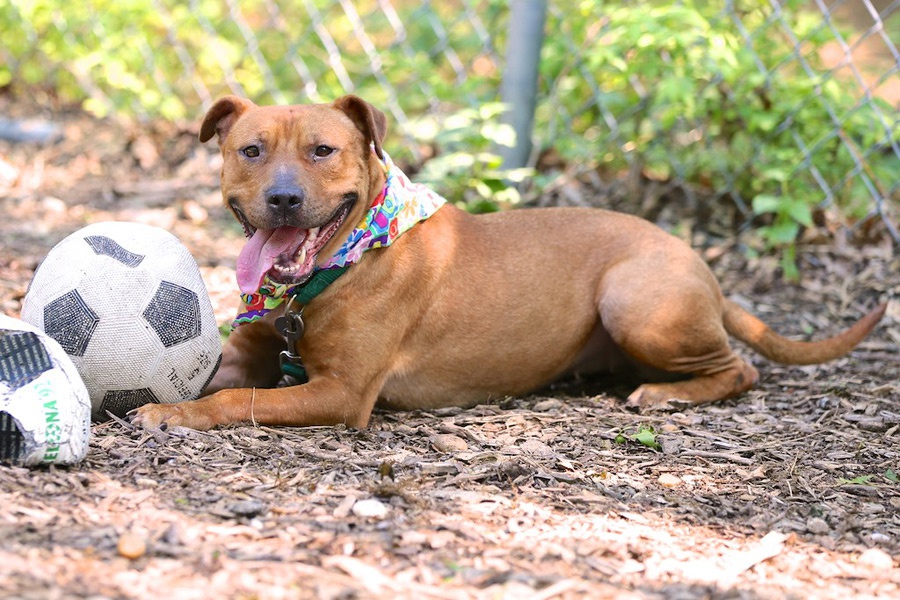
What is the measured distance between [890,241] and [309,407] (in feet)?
14.1

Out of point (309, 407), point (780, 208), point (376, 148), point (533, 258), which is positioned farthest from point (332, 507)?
point (780, 208)

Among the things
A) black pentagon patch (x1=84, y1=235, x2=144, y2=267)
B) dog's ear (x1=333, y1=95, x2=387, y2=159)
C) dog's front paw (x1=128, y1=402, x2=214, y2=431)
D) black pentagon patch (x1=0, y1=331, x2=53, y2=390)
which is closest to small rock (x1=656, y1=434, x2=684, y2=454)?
dog's ear (x1=333, y1=95, x2=387, y2=159)

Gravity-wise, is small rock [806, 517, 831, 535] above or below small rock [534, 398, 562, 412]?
below

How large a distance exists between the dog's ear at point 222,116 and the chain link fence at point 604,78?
2.30 meters

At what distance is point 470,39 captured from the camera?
26.0 ft

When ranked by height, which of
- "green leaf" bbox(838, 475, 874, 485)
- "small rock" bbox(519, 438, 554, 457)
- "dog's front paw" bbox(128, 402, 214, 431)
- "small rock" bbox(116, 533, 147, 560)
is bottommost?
"green leaf" bbox(838, 475, 874, 485)

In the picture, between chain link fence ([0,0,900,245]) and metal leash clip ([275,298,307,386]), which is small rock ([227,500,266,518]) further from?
chain link fence ([0,0,900,245])

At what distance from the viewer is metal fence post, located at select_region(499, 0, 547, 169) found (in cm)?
707

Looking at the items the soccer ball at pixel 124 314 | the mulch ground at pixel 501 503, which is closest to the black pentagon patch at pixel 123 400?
the soccer ball at pixel 124 314

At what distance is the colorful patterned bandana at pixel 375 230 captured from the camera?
4.26 meters

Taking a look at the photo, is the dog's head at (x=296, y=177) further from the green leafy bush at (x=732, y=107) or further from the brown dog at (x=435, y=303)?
the green leafy bush at (x=732, y=107)

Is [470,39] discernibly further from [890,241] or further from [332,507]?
[332,507]

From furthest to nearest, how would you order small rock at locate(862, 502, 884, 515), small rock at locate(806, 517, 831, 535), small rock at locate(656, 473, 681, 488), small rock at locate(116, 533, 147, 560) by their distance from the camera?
1. small rock at locate(656, 473, 681, 488)
2. small rock at locate(862, 502, 884, 515)
3. small rock at locate(806, 517, 831, 535)
4. small rock at locate(116, 533, 147, 560)

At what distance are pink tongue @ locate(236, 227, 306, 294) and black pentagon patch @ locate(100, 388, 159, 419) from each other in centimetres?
55
